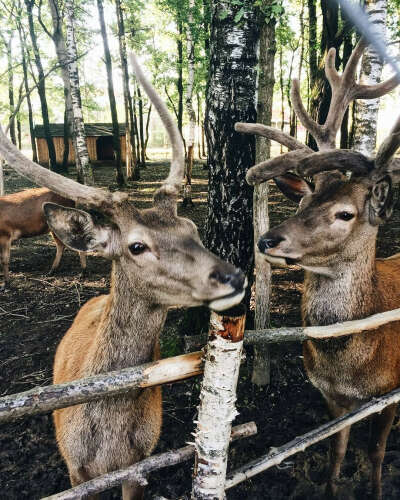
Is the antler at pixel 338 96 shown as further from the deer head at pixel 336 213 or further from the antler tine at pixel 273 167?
the deer head at pixel 336 213

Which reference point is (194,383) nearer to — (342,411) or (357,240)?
(342,411)

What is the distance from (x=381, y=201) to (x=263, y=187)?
125 cm

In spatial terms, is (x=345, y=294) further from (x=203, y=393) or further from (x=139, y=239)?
(x=139, y=239)

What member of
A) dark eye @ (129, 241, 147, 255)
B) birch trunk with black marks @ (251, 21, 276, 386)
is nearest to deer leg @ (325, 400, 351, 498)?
birch trunk with black marks @ (251, 21, 276, 386)

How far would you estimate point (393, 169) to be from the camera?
280 cm

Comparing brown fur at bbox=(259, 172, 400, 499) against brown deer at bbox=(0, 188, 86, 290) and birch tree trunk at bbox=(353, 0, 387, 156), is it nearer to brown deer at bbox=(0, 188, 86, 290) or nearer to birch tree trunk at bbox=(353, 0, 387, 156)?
birch tree trunk at bbox=(353, 0, 387, 156)

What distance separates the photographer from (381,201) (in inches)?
107

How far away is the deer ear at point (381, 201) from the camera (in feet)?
8.87

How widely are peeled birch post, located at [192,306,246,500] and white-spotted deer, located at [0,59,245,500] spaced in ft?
0.97

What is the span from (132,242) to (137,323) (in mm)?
517

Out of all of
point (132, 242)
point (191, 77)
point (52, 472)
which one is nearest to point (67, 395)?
point (132, 242)

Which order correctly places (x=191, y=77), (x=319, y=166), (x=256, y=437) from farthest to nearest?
1. (x=191, y=77)
2. (x=256, y=437)
3. (x=319, y=166)

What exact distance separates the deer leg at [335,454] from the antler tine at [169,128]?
2230 millimetres

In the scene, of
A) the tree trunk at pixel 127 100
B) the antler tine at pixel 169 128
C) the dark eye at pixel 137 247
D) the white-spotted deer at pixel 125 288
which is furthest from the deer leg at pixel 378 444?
the tree trunk at pixel 127 100
